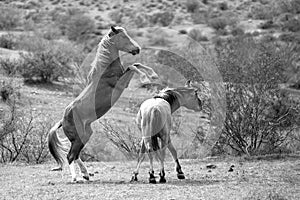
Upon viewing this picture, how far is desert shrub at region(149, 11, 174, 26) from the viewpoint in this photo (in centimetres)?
5692

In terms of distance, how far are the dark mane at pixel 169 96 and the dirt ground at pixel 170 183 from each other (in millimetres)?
1431

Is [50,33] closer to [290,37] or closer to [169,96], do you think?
[290,37]

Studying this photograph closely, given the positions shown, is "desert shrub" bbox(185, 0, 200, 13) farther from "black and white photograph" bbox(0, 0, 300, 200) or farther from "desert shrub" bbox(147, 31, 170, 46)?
"desert shrub" bbox(147, 31, 170, 46)

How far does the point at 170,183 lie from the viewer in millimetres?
10023

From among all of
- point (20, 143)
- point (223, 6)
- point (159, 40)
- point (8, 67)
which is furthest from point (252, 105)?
point (223, 6)

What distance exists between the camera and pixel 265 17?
53656 mm

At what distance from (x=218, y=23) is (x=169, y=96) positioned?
143 feet

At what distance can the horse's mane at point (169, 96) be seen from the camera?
10.5 metres

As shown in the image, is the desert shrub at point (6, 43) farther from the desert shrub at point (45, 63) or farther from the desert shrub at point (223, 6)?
the desert shrub at point (223, 6)

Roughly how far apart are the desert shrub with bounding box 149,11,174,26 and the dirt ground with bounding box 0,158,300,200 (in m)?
43.9

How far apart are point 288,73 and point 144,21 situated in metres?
28.4

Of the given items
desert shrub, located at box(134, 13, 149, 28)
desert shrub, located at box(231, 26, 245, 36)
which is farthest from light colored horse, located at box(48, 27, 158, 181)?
desert shrub, located at box(134, 13, 149, 28)

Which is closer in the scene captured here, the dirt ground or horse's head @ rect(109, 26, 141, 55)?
the dirt ground

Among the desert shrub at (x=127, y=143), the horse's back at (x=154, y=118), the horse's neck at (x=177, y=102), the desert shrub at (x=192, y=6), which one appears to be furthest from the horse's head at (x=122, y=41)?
the desert shrub at (x=192, y=6)
